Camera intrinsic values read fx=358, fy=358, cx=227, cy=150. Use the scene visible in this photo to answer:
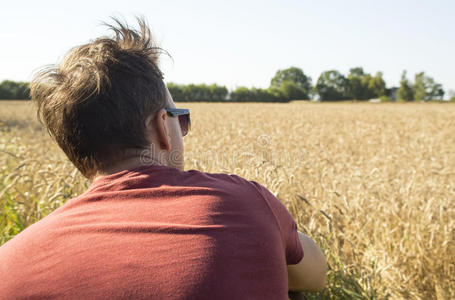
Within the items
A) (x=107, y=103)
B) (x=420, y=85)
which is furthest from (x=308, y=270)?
(x=420, y=85)

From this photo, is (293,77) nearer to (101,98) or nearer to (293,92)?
(293,92)

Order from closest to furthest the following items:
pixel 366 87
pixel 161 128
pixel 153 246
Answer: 1. pixel 153 246
2. pixel 161 128
3. pixel 366 87

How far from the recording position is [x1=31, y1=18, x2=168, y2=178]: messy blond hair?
1093 millimetres

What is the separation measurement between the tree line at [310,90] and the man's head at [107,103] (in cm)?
4878

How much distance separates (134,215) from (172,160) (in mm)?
392

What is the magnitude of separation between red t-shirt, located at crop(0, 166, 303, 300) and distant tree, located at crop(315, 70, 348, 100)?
288 ft

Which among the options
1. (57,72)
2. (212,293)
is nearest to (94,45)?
(57,72)

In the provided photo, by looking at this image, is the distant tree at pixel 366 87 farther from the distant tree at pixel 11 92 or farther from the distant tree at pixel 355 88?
the distant tree at pixel 11 92

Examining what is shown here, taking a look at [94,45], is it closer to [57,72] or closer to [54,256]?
[57,72]

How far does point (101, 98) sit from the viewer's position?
108 centimetres

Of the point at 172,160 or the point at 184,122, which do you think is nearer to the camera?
the point at 172,160

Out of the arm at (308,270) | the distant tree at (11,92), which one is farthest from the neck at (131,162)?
the distant tree at (11,92)

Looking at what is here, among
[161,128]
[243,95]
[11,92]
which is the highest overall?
[11,92]

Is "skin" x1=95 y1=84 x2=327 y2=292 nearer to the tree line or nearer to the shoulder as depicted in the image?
the shoulder
